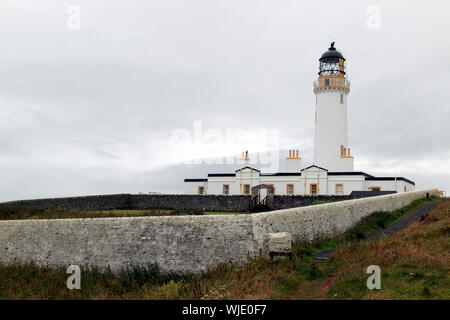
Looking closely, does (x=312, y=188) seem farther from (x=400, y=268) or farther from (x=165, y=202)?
(x=400, y=268)

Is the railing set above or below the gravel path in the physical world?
above

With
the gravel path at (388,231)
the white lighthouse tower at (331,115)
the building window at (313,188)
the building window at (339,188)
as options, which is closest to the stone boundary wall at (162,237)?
the gravel path at (388,231)

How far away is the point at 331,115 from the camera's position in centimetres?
4938

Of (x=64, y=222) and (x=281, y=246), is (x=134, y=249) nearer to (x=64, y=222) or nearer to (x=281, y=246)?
(x=64, y=222)

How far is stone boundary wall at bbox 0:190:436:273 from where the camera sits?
13758 mm

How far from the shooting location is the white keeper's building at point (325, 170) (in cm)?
4441

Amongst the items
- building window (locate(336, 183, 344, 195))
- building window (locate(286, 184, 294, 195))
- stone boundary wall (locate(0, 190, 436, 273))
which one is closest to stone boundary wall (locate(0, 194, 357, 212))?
building window (locate(286, 184, 294, 195))

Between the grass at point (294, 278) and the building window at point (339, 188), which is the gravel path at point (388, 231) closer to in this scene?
the grass at point (294, 278)

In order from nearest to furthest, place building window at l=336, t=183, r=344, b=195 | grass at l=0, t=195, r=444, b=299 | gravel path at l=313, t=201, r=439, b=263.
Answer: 1. grass at l=0, t=195, r=444, b=299
2. gravel path at l=313, t=201, r=439, b=263
3. building window at l=336, t=183, r=344, b=195

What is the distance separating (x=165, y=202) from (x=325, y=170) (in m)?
18.6

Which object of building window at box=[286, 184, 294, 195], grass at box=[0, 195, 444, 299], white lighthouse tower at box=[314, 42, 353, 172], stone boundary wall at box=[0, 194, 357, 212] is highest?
white lighthouse tower at box=[314, 42, 353, 172]

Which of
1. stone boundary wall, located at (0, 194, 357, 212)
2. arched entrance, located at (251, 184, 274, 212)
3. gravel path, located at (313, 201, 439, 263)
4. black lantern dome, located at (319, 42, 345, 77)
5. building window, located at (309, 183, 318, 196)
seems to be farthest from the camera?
black lantern dome, located at (319, 42, 345, 77)

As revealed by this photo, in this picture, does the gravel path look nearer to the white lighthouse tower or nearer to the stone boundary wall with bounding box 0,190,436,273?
the stone boundary wall with bounding box 0,190,436,273
